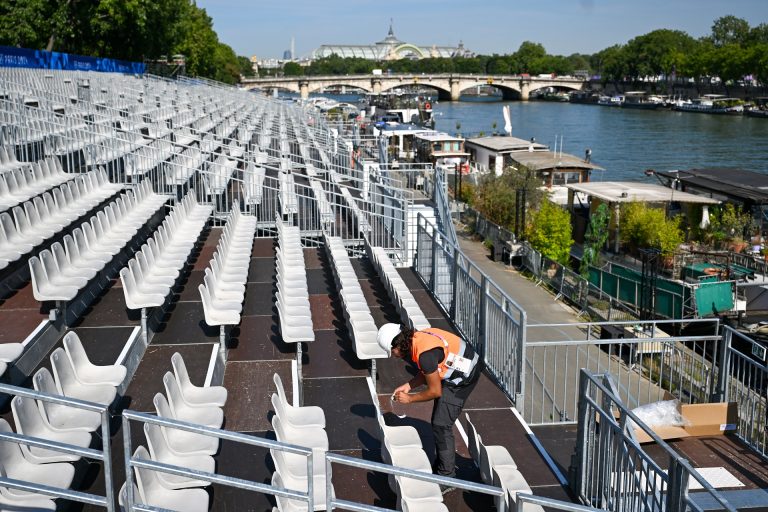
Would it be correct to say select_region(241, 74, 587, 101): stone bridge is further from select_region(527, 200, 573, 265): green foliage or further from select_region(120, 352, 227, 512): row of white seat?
select_region(120, 352, 227, 512): row of white seat

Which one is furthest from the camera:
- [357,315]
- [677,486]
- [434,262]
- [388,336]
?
[434,262]

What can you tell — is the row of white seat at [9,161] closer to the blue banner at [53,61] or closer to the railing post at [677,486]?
the railing post at [677,486]

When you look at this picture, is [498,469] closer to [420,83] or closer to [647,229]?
[647,229]

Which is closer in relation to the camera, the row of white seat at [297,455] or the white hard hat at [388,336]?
the row of white seat at [297,455]

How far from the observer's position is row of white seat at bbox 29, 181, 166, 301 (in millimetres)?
8062

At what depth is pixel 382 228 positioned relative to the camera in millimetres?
14984

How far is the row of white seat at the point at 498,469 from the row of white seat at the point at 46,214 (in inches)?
214

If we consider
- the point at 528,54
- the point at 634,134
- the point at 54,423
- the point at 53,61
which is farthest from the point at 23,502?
the point at 528,54

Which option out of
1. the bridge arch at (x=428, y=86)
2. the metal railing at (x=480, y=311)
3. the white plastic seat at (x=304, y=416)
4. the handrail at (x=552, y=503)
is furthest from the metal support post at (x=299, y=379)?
the bridge arch at (x=428, y=86)

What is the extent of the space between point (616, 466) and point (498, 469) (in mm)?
893

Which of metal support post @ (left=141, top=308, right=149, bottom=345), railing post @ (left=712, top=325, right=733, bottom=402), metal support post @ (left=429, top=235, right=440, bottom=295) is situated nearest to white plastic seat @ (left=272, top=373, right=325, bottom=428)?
metal support post @ (left=141, top=308, right=149, bottom=345)

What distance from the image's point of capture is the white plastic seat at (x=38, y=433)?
5.26 m

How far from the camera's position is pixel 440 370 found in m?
6.17

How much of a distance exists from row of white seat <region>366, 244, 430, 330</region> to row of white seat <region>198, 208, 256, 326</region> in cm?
203
